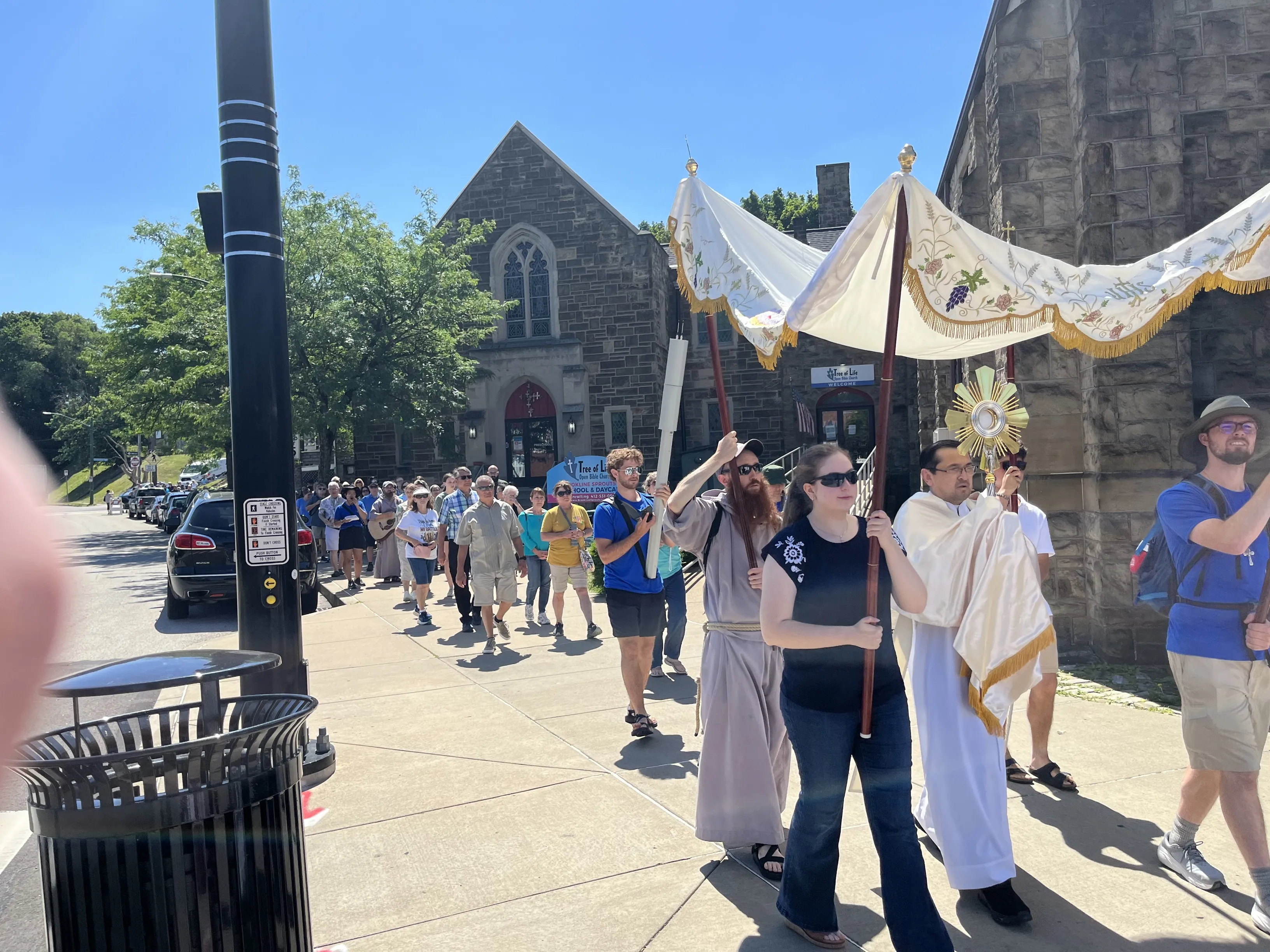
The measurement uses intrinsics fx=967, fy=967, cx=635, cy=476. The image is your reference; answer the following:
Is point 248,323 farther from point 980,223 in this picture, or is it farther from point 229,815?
point 980,223

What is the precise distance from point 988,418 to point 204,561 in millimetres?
11260

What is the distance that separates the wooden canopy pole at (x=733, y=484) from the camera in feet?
14.4

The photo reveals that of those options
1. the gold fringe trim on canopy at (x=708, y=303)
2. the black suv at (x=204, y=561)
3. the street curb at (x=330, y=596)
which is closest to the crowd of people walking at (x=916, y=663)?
the gold fringe trim on canopy at (x=708, y=303)

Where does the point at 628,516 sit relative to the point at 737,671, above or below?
above

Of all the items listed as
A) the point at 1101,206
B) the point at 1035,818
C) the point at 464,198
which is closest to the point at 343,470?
the point at 464,198

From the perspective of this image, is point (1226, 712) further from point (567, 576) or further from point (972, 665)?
point (567, 576)

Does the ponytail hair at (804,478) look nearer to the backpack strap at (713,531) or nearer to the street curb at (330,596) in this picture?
the backpack strap at (713,531)

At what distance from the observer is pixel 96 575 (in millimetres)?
20016

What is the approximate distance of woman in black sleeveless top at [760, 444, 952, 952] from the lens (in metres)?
3.34

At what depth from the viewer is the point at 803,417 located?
2652cm

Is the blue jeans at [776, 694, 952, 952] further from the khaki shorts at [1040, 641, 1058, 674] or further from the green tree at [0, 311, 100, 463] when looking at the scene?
the green tree at [0, 311, 100, 463]

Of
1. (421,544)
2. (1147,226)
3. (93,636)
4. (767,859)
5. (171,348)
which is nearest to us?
(767,859)

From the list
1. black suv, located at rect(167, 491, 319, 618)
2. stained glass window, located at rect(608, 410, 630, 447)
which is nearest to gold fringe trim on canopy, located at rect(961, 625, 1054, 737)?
black suv, located at rect(167, 491, 319, 618)

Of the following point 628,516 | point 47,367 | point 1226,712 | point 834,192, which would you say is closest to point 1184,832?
point 1226,712
